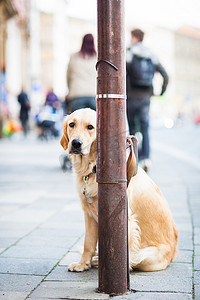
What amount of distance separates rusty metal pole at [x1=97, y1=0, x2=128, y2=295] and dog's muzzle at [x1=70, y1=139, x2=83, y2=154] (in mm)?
547

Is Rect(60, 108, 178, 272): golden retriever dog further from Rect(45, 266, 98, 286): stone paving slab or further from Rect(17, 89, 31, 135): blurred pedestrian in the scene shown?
Rect(17, 89, 31, 135): blurred pedestrian

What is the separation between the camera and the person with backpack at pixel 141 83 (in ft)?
24.6

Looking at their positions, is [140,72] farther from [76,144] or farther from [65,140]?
[76,144]

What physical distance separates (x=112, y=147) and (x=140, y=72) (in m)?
4.95

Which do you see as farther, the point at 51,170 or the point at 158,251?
the point at 51,170

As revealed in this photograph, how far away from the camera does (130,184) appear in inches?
125

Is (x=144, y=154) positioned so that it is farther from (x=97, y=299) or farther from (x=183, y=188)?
(x=97, y=299)

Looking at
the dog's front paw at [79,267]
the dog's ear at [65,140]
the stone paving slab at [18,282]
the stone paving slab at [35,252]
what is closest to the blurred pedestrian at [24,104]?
the stone paving slab at [35,252]

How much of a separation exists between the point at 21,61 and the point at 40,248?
89.9ft

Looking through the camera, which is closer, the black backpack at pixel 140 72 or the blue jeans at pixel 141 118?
the black backpack at pixel 140 72

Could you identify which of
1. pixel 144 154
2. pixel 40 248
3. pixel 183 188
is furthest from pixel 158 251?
pixel 144 154

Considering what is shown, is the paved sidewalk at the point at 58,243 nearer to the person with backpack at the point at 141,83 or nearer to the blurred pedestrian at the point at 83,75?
the person with backpack at the point at 141,83

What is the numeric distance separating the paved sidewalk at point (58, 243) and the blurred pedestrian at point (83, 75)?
50.1 inches

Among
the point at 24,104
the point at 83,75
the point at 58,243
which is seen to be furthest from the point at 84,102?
the point at 24,104
